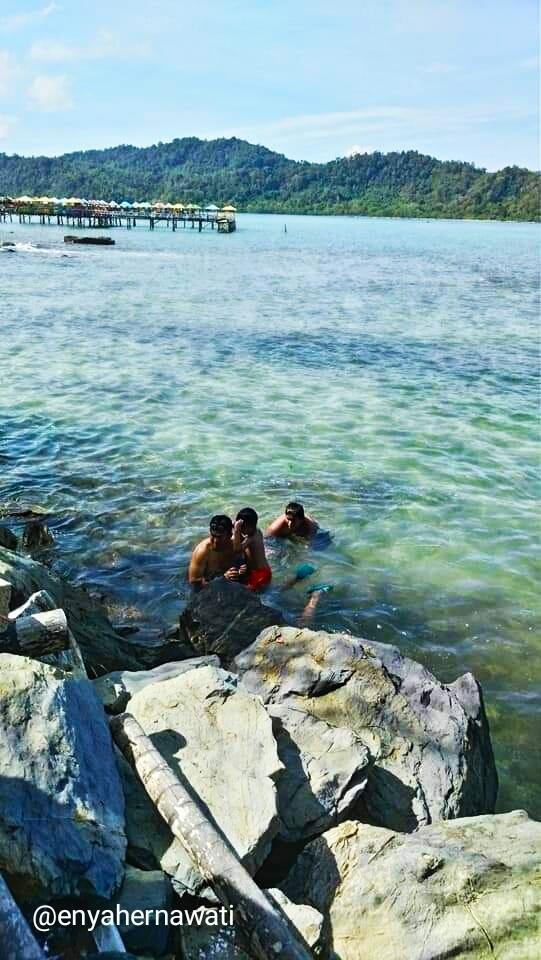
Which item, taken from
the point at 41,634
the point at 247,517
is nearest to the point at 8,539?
the point at 247,517

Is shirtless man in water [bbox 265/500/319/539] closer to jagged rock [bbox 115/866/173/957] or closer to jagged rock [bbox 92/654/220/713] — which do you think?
jagged rock [bbox 92/654/220/713]

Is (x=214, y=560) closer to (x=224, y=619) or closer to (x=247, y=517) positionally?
(x=247, y=517)

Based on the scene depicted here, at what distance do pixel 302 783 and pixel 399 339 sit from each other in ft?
77.8

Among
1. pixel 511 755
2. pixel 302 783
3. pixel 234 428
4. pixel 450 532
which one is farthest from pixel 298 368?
pixel 302 783

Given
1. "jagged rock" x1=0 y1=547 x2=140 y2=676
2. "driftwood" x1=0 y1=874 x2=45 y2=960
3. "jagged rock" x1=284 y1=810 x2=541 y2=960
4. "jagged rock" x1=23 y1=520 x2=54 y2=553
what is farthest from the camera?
"jagged rock" x1=23 y1=520 x2=54 y2=553

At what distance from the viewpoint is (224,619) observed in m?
7.88

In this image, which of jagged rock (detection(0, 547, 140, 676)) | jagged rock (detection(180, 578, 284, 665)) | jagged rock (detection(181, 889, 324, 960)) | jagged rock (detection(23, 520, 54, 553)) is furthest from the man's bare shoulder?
jagged rock (detection(181, 889, 324, 960))

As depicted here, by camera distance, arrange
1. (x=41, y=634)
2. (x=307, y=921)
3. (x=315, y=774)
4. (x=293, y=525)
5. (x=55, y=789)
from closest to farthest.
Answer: (x=307, y=921) < (x=55, y=789) < (x=315, y=774) < (x=41, y=634) < (x=293, y=525)

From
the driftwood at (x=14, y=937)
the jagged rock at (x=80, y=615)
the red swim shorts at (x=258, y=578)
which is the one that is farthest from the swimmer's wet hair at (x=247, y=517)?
the driftwood at (x=14, y=937)

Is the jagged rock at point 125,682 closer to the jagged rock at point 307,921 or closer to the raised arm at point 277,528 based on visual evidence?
the jagged rock at point 307,921

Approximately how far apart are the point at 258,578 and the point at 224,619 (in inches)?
72.1

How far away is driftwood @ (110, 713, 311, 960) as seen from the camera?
3.59 m

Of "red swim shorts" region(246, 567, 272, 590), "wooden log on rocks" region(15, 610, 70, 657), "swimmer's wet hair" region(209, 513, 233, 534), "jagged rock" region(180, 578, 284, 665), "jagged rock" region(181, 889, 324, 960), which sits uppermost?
"wooden log on rocks" region(15, 610, 70, 657)

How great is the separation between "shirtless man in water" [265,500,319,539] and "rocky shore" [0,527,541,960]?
426cm
